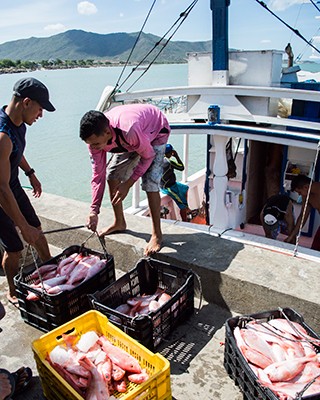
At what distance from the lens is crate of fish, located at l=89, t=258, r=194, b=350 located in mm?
2564

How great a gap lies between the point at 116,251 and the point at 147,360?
1.63m

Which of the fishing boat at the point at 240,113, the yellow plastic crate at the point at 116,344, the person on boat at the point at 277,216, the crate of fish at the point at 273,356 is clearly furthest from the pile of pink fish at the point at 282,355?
the person on boat at the point at 277,216

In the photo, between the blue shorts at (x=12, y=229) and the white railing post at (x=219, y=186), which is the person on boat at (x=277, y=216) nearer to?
the white railing post at (x=219, y=186)

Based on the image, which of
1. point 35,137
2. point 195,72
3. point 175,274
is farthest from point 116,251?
point 35,137

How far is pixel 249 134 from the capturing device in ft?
17.0

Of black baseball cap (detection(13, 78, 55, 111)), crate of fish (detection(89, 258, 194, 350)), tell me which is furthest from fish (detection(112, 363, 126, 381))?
black baseball cap (detection(13, 78, 55, 111))

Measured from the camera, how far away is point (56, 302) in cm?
280

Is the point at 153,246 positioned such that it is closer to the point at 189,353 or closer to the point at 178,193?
the point at 189,353

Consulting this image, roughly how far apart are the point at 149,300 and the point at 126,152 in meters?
1.51

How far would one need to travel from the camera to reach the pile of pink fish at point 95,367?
2.19 meters

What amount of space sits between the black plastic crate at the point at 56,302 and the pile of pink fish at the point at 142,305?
0.34 metres

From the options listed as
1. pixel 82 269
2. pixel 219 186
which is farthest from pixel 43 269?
pixel 219 186

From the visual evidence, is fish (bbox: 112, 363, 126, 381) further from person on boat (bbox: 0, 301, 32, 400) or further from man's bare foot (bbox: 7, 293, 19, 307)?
man's bare foot (bbox: 7, 293, 19, 307)

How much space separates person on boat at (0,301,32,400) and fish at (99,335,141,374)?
1.77ft
